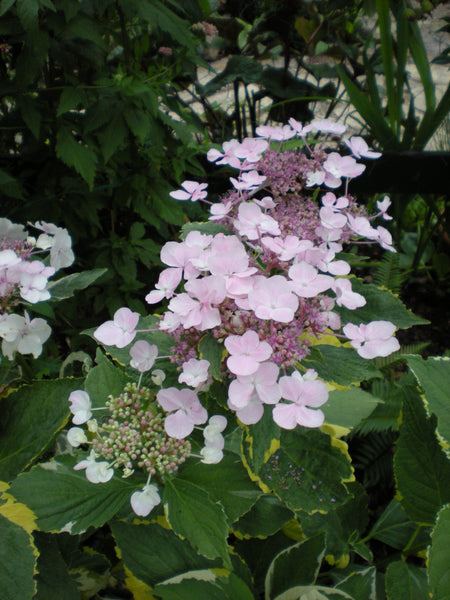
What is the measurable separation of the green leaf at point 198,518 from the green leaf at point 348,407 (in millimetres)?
383

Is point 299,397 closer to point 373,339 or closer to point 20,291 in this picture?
point 373,339

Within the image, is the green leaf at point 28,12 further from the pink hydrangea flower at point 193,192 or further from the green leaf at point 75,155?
the pink hydrangea flower at point 193,192

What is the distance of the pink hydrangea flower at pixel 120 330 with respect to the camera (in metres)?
0.64

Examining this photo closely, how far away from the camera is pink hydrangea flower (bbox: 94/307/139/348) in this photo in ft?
2.10

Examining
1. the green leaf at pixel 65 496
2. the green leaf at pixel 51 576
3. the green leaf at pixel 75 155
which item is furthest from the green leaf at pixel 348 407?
the green leaf at pixel 75 155

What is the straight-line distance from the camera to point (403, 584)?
0.93 meters

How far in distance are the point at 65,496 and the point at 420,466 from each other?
0.67 metres

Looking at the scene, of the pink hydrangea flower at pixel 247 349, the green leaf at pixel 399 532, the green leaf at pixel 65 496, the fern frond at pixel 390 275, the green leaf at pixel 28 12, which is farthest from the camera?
the fern frond at pixel 390 275

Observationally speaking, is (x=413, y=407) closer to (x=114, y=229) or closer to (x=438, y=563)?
(x=438, y=563)

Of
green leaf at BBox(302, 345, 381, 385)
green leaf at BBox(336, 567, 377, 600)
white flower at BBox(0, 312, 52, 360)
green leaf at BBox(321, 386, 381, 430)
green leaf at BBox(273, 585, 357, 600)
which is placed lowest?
green leaf at BBox(336, 567, 377, 600)

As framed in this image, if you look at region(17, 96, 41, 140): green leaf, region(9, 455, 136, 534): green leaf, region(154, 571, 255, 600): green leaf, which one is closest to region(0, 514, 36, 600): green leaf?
region(9, 455, 136, 534): green leaf

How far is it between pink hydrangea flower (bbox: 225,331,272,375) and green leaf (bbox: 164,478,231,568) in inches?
11.5

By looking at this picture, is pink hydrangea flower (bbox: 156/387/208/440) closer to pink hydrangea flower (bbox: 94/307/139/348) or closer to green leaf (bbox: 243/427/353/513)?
pink hydrangea flower (bbox: 94/307/139/348)

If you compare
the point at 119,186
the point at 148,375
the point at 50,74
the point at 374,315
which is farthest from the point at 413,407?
the point at 50,74
